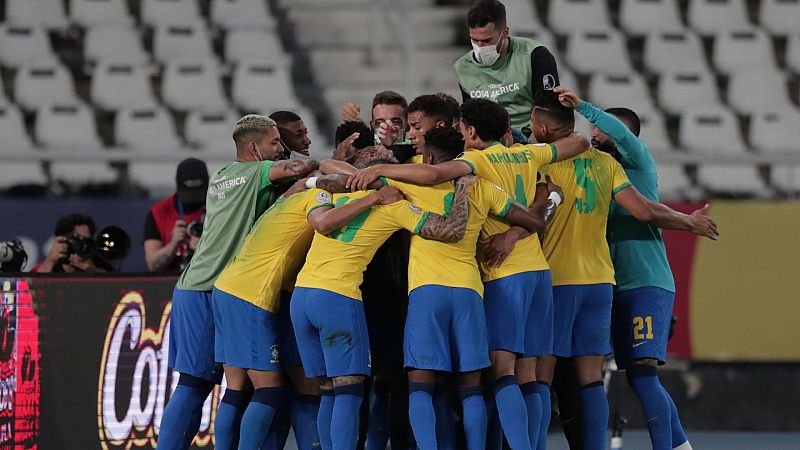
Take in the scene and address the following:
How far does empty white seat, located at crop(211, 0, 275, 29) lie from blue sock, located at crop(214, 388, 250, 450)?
297 inches

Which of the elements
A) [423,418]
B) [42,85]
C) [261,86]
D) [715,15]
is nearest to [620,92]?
[715,15]

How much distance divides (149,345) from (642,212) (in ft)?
10.8

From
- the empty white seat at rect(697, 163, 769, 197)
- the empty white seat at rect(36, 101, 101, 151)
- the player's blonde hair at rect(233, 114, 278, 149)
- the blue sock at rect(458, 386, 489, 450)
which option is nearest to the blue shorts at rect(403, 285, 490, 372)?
the blue sock at rect(458, 386, 489, 450)

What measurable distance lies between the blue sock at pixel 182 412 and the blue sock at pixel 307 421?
613 mm

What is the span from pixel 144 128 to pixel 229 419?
6108 millimetres

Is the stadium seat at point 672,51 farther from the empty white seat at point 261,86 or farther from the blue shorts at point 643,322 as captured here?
the blue shorts at point 643,322

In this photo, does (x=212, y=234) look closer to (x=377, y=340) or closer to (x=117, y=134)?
(x=377, y=340)

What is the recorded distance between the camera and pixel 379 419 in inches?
328

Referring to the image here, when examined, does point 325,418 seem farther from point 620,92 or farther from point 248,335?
point 620,92

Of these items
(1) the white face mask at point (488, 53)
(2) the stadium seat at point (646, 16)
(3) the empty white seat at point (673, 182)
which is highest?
(2) the stadium seat at point (646, 16)

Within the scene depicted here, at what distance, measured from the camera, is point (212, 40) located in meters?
15.0

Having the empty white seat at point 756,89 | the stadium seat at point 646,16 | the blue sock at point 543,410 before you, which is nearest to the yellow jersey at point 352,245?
the blue sock at point 543,410

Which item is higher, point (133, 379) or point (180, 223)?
point (180, 223)

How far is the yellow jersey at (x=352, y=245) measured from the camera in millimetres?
7473
